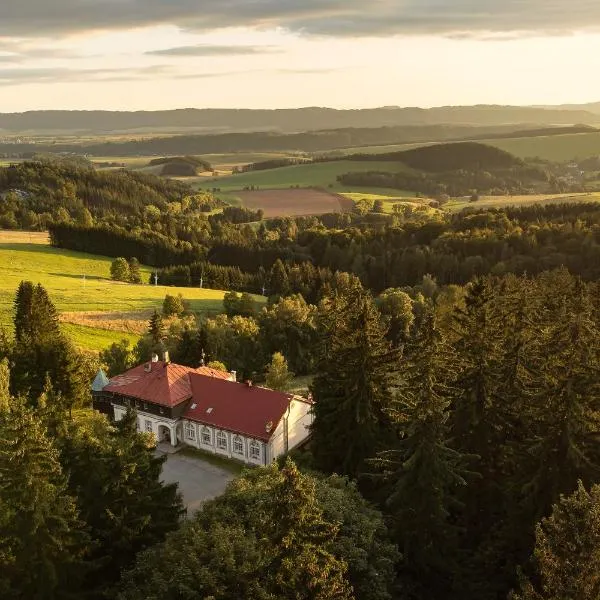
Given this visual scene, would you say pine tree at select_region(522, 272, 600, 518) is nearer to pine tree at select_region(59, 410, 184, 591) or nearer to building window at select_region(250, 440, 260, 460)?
pine tree at select_region(59, 410, 184, 591)

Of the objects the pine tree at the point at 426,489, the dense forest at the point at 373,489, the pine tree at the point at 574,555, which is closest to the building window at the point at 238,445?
the dense forest at the point at 373,489

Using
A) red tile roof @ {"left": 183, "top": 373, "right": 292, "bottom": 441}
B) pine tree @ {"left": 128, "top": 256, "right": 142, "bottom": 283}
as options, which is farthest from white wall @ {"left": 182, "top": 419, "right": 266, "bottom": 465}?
pine tree @ {"left": 128, "top": 256, "right": 142, "bottom": 283}

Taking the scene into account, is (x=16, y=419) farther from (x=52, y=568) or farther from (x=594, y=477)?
(x=594, y=477)

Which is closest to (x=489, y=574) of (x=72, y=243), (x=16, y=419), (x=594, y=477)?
(x=594, y=477)

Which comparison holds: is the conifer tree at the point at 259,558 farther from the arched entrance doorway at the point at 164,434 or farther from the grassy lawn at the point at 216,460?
the arched entrance doorway at the point at 164,434

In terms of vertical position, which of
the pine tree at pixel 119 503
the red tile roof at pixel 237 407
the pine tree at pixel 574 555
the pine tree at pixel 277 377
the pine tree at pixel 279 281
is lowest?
the pine tree at pixel 279 281
